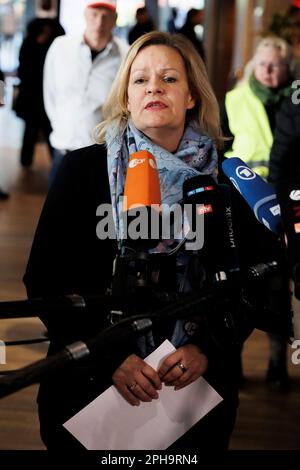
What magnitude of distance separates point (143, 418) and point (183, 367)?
5.7 inches

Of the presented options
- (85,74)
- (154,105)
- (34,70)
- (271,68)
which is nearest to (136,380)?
(154,105)

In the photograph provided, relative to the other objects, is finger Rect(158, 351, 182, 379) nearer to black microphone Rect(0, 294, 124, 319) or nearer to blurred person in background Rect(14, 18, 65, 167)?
black microphone Rect(0, 294, 124, 319)

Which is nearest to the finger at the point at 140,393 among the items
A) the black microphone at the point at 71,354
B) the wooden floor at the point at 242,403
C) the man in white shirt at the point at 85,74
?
the black microphone at the point at 71,354

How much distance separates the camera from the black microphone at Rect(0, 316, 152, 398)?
1284 millimetres

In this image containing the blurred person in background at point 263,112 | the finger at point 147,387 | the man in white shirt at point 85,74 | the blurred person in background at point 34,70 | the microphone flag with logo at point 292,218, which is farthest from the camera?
the blurred person in background at point 34,70

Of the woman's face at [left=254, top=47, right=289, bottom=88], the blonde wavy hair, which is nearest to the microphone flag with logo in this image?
the blonde wavy hair

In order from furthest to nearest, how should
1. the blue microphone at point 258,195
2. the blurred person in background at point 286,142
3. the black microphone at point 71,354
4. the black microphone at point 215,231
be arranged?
the blurred person in background at point 286,142
the black microphone at point 215,231
the blue microphone at point 258,195
the black microphone at point 71,354

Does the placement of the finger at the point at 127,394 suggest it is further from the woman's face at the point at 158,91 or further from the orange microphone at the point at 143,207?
the woman's face at the point at 158,91

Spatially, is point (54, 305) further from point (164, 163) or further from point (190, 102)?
point (190, 102)

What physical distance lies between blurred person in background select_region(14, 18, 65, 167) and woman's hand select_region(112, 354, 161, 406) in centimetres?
769

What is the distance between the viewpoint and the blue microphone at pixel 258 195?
5.33 ft

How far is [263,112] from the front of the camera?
434 cm

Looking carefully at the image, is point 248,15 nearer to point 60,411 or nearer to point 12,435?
point 12,435
